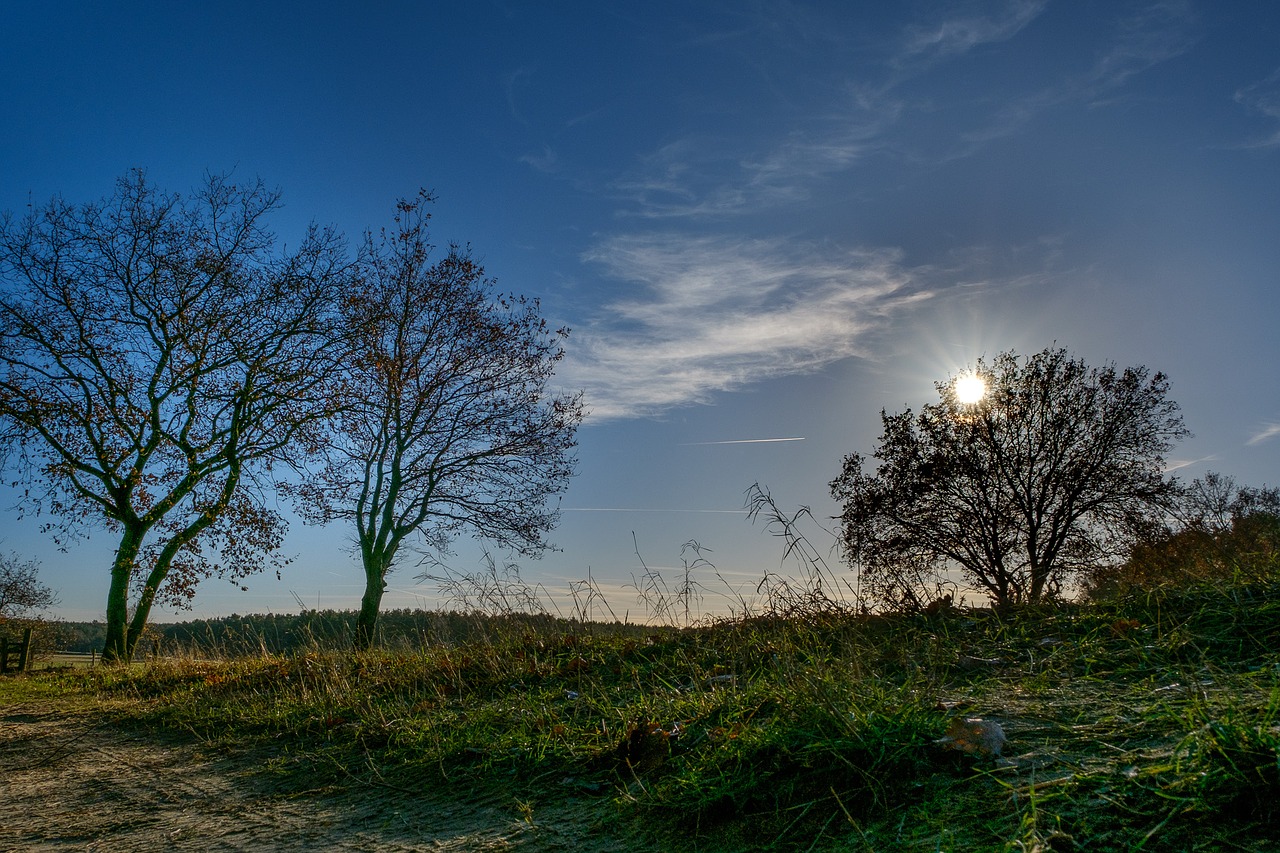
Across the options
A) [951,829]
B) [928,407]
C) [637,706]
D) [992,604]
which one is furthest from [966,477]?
[951,829]

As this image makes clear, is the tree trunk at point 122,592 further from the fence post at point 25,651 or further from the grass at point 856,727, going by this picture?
the grass at point 856,727

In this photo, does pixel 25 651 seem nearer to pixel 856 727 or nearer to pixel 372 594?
pixel 372 594

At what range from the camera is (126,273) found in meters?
18.0

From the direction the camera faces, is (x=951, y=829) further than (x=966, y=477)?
No

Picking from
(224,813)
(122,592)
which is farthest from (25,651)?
(224,813)

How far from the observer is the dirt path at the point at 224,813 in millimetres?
3754

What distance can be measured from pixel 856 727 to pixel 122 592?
19668 millimetres

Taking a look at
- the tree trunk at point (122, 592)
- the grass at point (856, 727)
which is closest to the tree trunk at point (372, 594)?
the tree trunk at point (122, 592)

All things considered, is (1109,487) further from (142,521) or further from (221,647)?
(142,521)

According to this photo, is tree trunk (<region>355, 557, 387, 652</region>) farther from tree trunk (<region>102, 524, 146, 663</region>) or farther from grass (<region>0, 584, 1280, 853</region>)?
grass (<region>0, 584, 1280, 853</region>)

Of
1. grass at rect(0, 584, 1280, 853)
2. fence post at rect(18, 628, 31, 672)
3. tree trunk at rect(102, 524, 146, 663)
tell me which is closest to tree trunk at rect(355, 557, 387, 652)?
tree trunk at rect(102, 524, 146, 663)

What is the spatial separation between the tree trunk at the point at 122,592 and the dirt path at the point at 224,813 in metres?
11.7

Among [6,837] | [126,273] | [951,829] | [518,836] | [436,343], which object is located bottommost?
[6,837]

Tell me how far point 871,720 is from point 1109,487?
19713 mm
